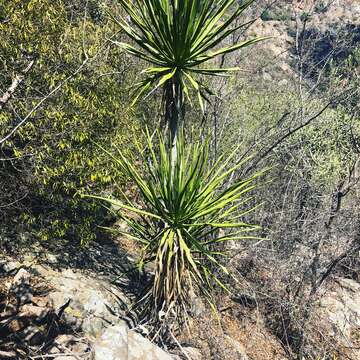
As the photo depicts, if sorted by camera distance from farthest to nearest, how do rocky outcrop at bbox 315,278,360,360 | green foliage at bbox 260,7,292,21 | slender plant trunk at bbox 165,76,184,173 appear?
1. rocky outcrop at bbox 315,278,360,360
2. green foliage at bbox 260,7,292,21
3. slender plant trunk at bbox 165,76,184,173

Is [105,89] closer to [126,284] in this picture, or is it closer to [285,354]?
[126,284]

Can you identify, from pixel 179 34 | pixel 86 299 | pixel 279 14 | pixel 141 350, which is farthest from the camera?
pixel 279 14

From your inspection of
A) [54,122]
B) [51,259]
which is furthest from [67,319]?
[54,122]

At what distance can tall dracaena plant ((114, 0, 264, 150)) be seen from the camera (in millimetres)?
4973

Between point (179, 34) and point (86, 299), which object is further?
point (86, 299)

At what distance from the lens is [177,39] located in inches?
200

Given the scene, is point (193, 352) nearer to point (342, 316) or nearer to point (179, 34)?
point (179, 34)

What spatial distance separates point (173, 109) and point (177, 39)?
0.96m

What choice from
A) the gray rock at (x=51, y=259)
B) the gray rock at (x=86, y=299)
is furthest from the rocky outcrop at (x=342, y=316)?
the gray rock at (x=51, y=259)

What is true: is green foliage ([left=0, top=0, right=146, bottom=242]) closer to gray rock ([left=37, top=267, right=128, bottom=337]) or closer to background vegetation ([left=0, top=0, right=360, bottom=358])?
background vegetation ([left=0, top=0, right=360, bottom=358])

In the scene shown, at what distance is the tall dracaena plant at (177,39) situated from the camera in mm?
4973

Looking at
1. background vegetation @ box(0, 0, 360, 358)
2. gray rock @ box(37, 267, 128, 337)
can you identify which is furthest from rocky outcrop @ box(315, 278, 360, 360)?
gray rock @ box(37, 267, 128, 337)

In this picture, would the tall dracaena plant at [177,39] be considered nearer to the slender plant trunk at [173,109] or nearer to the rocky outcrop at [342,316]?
the slender plant trunk at [173,109]

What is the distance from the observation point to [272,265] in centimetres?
943
